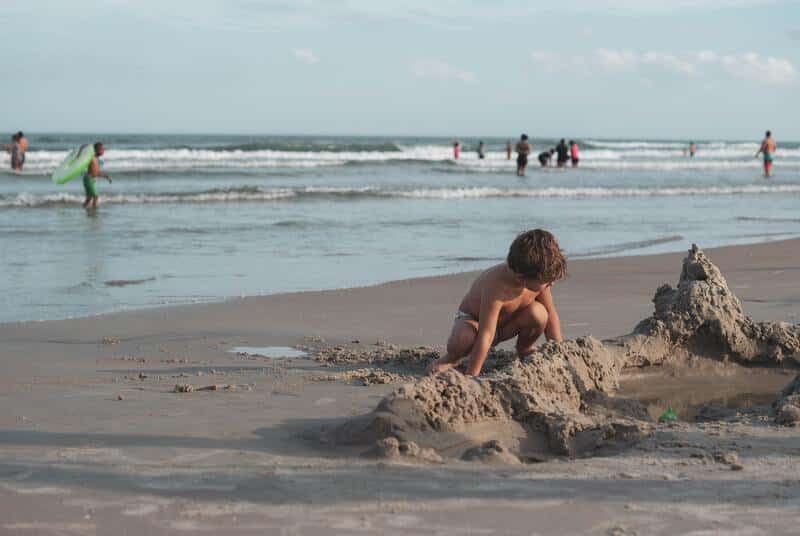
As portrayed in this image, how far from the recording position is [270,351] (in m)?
6.23

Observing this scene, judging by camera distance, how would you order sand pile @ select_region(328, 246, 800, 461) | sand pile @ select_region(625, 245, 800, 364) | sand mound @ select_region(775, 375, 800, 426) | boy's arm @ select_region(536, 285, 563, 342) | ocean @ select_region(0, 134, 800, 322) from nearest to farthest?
sand pile @ select_region(328, 246, 800, 461)
sand mound @ select_region(775, 375, 800, 426)
boy's arm @ select_region(536, 285, 563, 342)
sand pile @ select_region(625, 245, 800, 364)
ocean @ select_region(0, 134, 800, 322)

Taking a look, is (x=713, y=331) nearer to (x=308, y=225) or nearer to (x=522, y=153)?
(x=308, y=225)

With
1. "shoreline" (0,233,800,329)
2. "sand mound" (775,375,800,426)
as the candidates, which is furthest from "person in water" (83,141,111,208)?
"sand mound" (775,375,800,426)

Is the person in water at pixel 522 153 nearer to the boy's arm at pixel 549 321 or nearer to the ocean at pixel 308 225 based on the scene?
the ocean at pixel 308 225

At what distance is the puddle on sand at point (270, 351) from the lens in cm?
609

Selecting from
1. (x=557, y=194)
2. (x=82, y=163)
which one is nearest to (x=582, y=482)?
(x=82, y=163)

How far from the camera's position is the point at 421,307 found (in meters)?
7.91

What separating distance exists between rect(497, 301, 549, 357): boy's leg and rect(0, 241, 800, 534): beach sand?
58 cm

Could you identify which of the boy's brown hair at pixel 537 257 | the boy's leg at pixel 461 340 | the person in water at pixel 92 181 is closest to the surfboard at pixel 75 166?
the person in water at pixel 92 181

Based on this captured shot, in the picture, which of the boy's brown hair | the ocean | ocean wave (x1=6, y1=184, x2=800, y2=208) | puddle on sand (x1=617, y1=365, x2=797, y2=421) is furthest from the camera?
ocean wave (x1=6, y1=184, x2=800, y2=208)

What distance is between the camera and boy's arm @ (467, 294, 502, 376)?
4.87 metres

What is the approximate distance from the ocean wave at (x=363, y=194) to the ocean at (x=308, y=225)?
0.16ft

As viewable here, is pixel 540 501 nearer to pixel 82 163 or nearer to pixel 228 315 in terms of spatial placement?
pixel 228 315

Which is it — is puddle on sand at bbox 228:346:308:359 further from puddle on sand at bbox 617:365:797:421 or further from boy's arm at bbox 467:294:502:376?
puddle on sand at bbox 617:365:797:421
